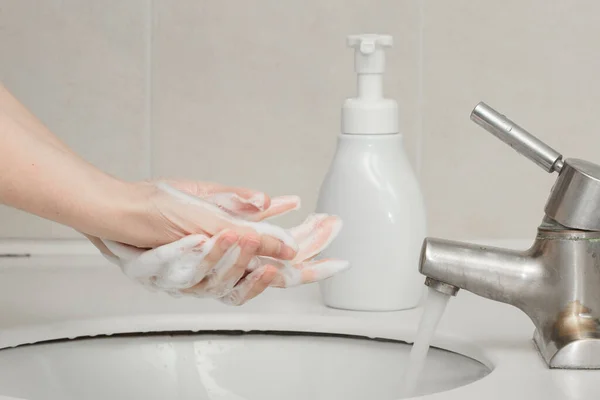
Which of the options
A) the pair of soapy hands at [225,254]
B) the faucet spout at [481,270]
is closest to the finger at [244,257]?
the pair of soapy hands at [225,254]

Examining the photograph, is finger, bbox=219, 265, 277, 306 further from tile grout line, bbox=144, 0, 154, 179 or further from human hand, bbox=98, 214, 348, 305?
tile grout line, bbox=144, 0, 154, 179

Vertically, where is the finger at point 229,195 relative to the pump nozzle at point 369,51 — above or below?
below

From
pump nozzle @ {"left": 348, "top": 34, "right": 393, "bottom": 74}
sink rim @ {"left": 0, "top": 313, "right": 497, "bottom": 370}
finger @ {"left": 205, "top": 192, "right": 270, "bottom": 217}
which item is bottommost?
sink rim @ {"left": 0, "top": 313, "right": 497, "bottom": 370}

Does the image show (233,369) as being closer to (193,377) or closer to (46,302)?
(193,377)

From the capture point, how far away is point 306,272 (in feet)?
2.07

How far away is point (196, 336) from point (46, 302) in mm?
138

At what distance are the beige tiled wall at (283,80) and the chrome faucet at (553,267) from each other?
311mm

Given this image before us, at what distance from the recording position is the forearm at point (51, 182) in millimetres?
557

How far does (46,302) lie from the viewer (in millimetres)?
793

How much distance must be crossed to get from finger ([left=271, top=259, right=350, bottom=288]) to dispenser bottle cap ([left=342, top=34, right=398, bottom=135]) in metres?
0.15

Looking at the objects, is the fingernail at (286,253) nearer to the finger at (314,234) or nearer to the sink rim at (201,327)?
the finger at (314,234)

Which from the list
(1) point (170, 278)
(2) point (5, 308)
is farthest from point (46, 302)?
(1) point (170, 278)

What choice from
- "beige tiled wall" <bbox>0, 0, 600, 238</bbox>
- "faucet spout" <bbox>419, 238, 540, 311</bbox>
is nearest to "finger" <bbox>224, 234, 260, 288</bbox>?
"faucet spout" <bbox>419, 238, 540, 311</bbox>

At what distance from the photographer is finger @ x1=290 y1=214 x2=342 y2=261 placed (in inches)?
25.5
